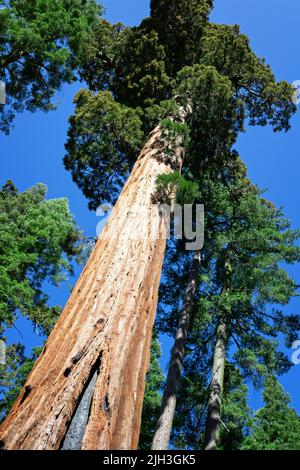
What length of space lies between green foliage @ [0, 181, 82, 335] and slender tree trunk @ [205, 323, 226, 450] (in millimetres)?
4686

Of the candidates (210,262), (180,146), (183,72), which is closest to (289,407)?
(210,262)

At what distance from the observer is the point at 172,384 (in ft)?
28.1

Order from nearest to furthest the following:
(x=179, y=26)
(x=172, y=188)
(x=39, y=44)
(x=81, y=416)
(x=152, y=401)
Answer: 1. (x=81, y=416)
2. (x=172, y=188)
3. (x=39, y=44)
4. (x=179, y=26)
5. (x=152, y=401)

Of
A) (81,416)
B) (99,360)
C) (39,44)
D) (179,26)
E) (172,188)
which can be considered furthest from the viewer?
(179,26)

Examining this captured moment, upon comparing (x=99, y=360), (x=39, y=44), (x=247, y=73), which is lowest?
(x=99, y=360)

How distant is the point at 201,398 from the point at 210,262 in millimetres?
4079

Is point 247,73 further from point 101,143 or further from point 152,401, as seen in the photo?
point 152,401

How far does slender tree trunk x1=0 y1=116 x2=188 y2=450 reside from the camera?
8.55 feet

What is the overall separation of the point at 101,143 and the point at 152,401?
7.91m

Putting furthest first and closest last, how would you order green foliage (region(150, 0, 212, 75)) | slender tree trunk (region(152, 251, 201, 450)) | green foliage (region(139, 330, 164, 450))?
green foliage (region(139, 330, 164, 450))
green foliage (region(150, 0, 212, 75))
slender tree trunk (region(152, 251, 201, 450))

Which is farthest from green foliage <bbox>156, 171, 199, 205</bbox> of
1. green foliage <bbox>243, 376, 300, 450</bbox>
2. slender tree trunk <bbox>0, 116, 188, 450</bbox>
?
green foliage <bbox>243, 376, 300, 450</bbox>

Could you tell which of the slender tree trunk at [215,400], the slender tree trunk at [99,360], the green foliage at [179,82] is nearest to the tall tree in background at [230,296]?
the slender tree trunk at [215,400]

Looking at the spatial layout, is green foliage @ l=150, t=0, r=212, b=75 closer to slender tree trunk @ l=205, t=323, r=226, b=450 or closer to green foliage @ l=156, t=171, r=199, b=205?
green foliage @ l=156, t=171, r=199, b=205

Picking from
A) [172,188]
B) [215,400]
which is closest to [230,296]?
[215,400]
